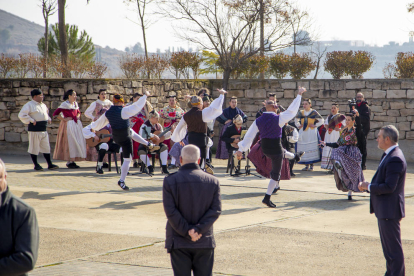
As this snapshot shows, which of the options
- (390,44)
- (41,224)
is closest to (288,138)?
(41,224)

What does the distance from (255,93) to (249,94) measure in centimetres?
21

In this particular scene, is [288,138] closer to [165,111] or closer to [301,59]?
[165,111]

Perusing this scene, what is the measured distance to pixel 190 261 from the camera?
3.88 metres

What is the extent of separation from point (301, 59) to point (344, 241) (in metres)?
11.9

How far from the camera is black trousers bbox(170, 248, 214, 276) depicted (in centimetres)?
384

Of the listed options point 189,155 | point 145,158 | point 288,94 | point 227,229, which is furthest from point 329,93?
point 189,155

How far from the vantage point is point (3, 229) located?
9.09 feet

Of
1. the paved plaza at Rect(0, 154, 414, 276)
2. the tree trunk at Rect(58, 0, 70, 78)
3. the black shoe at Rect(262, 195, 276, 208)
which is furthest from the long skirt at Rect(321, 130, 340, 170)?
the tree trunk at Rect(58, 0, 70, 78)

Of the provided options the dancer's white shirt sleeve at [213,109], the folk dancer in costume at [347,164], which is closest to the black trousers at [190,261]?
the dancer's white shirt sleeve at [213,109]

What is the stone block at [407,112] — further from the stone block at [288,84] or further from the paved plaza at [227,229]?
the paved plaza at [227,229]

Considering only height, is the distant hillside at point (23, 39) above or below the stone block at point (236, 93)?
above

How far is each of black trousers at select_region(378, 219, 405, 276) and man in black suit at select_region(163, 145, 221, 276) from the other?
159 centimetres

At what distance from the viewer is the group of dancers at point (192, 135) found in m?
8.41

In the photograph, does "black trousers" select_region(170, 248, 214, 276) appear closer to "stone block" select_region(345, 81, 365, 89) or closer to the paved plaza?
the paved plaza
